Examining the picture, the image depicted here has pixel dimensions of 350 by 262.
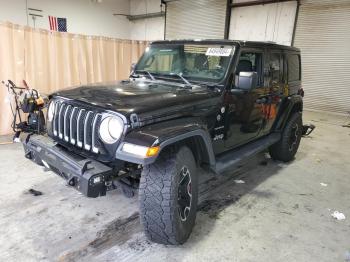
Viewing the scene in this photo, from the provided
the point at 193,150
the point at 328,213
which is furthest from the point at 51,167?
the point at 328,213

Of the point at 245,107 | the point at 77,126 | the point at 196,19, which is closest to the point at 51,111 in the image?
the point at 77,126

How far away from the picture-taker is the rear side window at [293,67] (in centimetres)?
403

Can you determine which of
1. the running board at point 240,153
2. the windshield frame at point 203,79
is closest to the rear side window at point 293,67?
the running board at point 240,153

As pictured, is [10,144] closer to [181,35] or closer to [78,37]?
[78,37]

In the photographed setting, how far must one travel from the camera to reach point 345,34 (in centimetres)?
757

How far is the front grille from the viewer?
2.14 metres

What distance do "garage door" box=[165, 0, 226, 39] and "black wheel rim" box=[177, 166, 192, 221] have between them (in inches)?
329

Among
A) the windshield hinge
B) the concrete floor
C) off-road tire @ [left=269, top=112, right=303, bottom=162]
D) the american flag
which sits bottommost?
the concrete floor

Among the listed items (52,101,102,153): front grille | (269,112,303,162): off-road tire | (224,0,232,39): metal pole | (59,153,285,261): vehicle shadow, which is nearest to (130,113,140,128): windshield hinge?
(52,101,102,153): front grille

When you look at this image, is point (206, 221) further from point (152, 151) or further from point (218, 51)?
point (218, 51)

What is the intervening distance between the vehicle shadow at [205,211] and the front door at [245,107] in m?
0.55

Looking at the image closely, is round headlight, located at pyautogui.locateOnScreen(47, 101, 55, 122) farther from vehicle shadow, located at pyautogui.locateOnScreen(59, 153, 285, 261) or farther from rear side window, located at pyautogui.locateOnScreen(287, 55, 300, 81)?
rear side window, located at pyautogui.locateOnScreen(287, 55, 300, 81)

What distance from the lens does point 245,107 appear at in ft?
10.1

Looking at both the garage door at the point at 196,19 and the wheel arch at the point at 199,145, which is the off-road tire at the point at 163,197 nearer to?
the wheel arch at the point at 199,145
